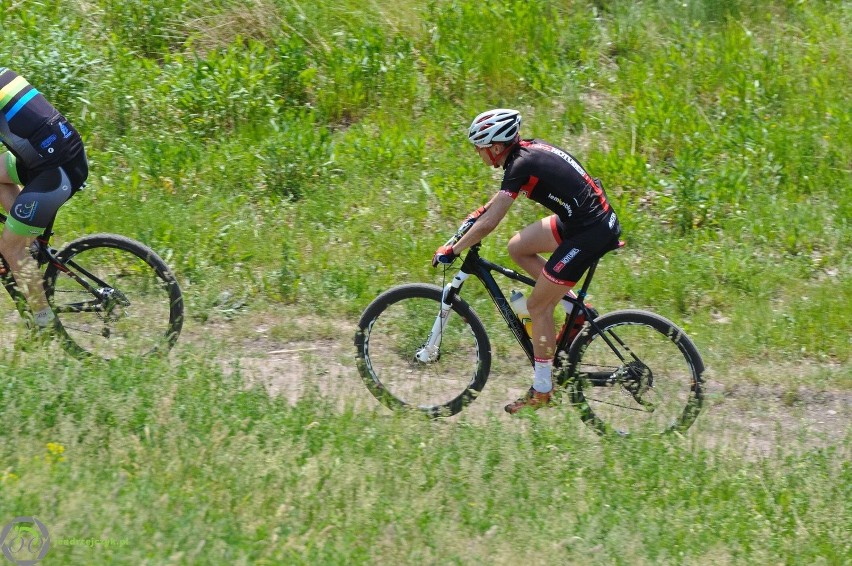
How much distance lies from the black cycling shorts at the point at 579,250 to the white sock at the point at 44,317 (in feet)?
10.7

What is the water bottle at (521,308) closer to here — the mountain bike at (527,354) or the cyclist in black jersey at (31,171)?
the mountain bike at (527,354)

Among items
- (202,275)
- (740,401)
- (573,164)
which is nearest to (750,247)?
(740,401)

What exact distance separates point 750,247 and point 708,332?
1253 mm

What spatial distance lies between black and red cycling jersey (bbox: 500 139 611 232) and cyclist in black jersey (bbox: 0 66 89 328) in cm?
282

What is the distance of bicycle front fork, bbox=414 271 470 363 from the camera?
639 cm

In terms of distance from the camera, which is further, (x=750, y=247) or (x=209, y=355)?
(x=750, y=247)

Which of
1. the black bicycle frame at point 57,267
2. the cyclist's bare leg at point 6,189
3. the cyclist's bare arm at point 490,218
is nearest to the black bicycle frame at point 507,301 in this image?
the cyclist's bare arm at point 490,218

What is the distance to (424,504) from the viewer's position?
5004 mm

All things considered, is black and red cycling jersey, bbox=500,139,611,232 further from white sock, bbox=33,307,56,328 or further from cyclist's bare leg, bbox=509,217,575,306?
white sock, bbox=33,307,56,328

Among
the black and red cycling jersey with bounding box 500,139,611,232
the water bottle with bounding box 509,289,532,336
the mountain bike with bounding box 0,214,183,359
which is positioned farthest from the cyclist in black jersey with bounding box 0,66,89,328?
the water bottle with bounding box 509,289,532,336

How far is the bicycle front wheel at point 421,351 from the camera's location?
6469 mm

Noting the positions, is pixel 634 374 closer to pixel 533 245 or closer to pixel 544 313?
pixel 544 313

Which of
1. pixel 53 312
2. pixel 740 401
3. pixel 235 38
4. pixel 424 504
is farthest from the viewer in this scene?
pixel 235 38

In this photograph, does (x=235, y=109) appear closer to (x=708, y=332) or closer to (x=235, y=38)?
(x=235, y=38)
